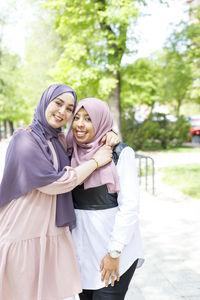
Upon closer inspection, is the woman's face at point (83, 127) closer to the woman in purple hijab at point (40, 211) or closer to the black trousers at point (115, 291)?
the woman in purple hijab at point (40, 211)

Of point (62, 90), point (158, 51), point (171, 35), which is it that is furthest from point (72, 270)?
point (158, 51)

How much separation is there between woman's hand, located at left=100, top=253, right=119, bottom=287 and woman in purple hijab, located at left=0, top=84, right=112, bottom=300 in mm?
191

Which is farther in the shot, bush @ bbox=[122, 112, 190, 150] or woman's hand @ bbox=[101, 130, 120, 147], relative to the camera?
bush @ bbox=[122, 112, 190, 150]

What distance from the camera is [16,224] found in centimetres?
216

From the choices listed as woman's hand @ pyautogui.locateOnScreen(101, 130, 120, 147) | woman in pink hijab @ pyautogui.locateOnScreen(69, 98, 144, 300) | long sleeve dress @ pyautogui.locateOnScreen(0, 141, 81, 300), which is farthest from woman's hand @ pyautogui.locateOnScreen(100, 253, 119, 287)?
woman's hand @ pyautogui.locateOnScreen(101, 130, 120, 147)

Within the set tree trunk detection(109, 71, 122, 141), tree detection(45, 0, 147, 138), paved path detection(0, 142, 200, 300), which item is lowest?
paved path detection(0, 142, 200, 300)

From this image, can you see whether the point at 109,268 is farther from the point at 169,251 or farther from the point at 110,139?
the point at 169,251

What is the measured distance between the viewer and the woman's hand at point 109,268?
7.25ft

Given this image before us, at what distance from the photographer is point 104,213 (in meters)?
2.29

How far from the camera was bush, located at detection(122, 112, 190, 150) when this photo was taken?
65.9 ft

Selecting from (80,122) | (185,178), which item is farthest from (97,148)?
(185,178)

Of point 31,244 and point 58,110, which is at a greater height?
point 58,110

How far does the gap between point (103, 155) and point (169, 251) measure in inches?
131

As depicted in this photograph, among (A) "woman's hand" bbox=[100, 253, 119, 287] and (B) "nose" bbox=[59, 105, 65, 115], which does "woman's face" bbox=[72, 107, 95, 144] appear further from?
(A) "woman's hand" bbox=[100, 253, 119, 287]
